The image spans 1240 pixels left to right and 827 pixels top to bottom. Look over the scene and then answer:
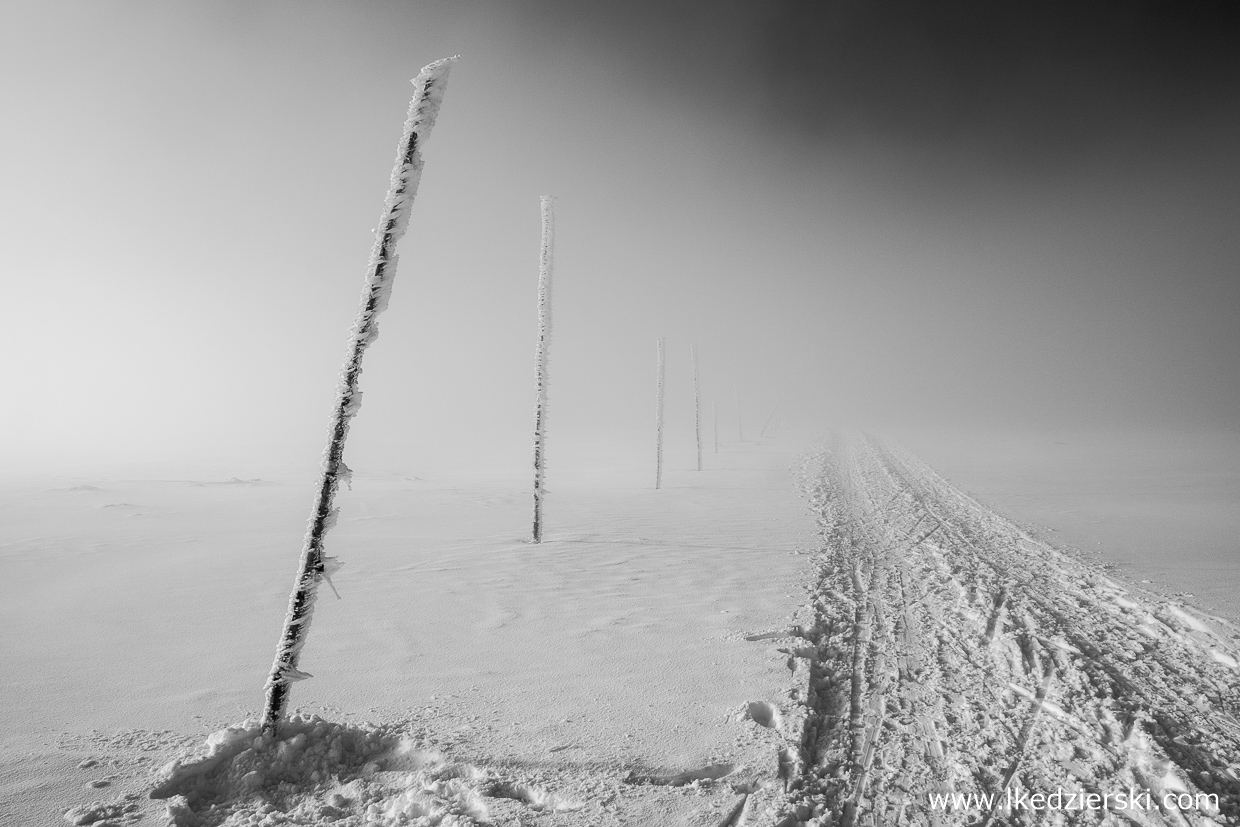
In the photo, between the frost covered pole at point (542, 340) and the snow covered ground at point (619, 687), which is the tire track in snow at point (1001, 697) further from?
the frost covered pole at point (542, 340)

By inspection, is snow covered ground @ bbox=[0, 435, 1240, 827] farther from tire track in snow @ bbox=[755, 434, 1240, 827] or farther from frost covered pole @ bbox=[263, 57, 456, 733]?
frost covered pole @ bbox=[263, 57, 456, 733]

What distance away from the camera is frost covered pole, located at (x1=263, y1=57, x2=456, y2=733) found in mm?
3887

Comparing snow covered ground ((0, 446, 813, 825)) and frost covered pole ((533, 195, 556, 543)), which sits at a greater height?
frost covered pole ((533, 195, 556, 543))

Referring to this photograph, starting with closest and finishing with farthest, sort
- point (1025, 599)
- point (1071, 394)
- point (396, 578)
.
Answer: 1. point (1025, 599)
2. point (396, 578)
3. point (1071, 394)

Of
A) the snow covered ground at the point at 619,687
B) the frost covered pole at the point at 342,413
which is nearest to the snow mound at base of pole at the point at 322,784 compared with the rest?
the snow covered ground at the point at 619,687

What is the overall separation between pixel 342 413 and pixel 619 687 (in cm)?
370

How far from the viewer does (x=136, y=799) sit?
133 inches

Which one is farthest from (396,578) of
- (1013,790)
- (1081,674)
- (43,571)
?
(1081,674)

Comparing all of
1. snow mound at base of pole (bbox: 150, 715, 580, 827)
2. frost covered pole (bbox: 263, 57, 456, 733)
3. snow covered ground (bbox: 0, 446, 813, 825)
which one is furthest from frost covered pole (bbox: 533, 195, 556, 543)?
snow mound at base of pole (bbox: 150, 715, 580, 827)

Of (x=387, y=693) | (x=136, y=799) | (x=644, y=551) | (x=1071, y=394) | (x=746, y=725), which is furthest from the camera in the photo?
(x=1071, y=394)

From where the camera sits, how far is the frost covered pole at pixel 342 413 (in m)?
3.89

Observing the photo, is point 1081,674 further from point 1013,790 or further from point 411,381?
point 411,381

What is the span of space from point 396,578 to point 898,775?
329 inches

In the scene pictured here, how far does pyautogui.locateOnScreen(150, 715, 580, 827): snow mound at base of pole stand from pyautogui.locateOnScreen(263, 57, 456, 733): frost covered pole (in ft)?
0.91
